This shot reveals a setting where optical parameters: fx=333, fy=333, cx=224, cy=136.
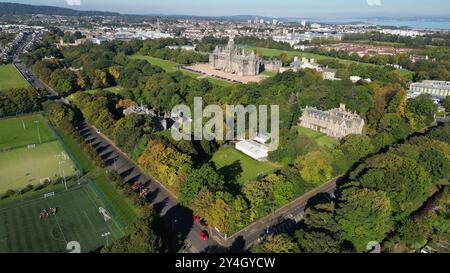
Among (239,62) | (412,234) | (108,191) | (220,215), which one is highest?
(239,62)

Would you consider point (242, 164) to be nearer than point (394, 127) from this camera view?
Yes

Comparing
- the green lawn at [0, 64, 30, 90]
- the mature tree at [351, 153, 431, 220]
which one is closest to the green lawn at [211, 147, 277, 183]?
the mature tree at [351, 153, 431, 220]

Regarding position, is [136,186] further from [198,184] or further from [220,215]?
[220,215]

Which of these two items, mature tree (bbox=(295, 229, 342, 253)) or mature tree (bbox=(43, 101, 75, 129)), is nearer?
mature tree (bbox=(295, 229, 342, 253))

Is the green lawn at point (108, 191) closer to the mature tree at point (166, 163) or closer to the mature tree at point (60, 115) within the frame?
the mature tree at point (166, 163)

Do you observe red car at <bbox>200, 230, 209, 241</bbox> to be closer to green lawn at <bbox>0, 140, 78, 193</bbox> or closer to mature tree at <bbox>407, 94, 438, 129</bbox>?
green lawn at <bbox>0, 140, 78, 193</bbox>

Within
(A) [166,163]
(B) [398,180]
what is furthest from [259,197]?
(B) [398,180]
